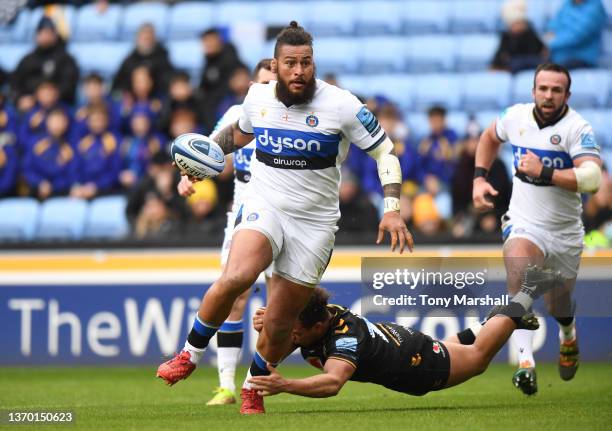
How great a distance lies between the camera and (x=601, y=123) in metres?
16.1

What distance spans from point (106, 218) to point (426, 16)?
5876 mm

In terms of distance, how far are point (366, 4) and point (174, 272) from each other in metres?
6.44

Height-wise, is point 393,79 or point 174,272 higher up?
point 393,79

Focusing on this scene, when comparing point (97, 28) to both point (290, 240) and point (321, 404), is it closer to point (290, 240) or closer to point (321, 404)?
point (321, 404)

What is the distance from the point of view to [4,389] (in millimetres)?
11258

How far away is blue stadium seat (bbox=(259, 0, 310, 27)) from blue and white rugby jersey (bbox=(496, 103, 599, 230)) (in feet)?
28.6

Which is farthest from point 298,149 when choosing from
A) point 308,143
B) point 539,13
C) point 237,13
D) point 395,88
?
point 237,13

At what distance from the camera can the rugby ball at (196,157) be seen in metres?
8.70

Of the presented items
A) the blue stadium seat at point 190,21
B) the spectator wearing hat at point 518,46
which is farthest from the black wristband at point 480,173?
the blue stadium seat at point 190,21

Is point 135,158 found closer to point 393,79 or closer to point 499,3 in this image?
point 393,79

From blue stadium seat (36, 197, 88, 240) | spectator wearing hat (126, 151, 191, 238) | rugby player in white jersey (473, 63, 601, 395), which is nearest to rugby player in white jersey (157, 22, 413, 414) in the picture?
rugby player in white jersey (473, 63, 601, 395)

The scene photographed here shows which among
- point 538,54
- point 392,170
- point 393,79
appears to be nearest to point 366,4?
point 393,79

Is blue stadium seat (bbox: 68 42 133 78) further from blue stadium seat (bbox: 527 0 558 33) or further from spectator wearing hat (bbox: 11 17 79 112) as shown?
blue stadium seat (bbox: 527 0 558 33)

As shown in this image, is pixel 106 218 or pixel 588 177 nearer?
pixel 588 177
